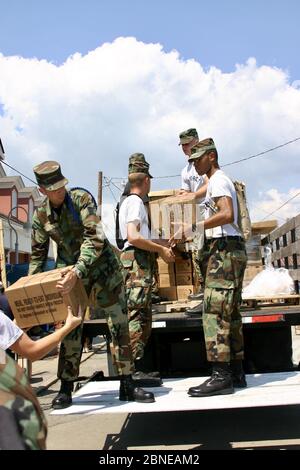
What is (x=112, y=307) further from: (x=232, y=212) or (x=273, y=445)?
(x=273, y=445)

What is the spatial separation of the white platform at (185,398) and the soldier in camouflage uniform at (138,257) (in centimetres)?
41

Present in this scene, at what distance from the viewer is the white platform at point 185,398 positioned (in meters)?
3.56

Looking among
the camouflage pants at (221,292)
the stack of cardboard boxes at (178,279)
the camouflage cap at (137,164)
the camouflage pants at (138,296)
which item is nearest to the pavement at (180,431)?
the camouflage pants at (138,296)

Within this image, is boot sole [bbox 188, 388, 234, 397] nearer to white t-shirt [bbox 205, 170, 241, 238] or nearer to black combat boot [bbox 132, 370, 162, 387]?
black combat boot [bbox 132, 370, 162, 387]

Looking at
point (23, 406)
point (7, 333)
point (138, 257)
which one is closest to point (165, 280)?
point (138, 257)

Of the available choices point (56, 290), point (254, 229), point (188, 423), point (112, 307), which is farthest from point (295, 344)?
point (56, 290)

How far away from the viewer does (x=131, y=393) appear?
3.91 m

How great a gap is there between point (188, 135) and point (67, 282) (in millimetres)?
3161

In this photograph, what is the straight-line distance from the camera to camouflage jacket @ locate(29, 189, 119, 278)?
12.4ft

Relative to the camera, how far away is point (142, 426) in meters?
5.03

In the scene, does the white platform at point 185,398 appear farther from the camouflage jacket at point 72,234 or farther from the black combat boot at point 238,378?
the camouflage jacket at point 72,234

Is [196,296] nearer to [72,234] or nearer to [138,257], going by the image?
[138,257]

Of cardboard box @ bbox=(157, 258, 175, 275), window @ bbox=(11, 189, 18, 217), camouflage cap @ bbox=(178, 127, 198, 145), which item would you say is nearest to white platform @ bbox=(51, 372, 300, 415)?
cardboard box @ bbox=(157, 258, 175, 275)

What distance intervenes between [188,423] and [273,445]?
3.67ft
